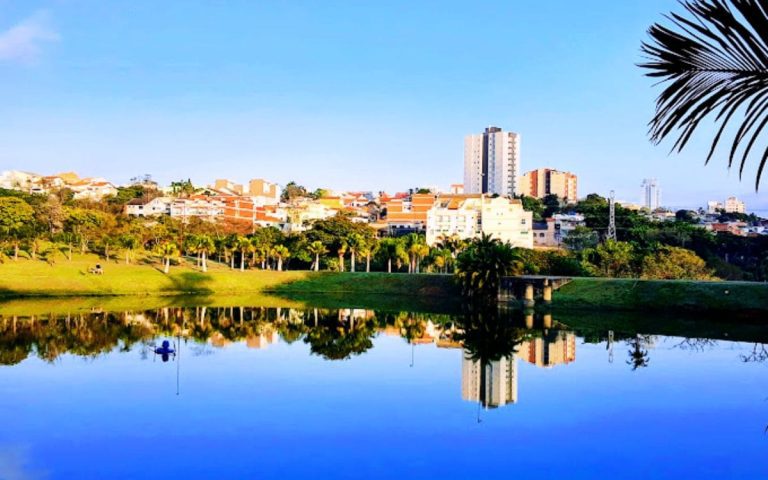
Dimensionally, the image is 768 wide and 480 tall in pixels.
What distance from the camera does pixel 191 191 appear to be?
153 m

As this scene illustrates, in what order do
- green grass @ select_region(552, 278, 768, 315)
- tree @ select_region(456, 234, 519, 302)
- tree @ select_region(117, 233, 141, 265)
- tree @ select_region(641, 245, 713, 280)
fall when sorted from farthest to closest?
tree @ select_region(117, 233, 141, 265) < tree @ select_region(641, 245, 713, 280) < tree @ select_region(456, 234, 519, 302) < green grass @ select_region(552, 278, 768, 315)

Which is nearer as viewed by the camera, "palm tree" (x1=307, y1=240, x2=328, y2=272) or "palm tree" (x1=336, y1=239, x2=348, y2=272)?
"palm tree" (x1=336, y1=239, x2=348, y2=272)

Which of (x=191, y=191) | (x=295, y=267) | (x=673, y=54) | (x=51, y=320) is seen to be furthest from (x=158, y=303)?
(x=191, y=191)

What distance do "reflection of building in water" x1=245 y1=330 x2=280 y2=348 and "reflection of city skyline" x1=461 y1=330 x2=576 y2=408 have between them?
34.8ft

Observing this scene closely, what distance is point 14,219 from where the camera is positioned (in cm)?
7769

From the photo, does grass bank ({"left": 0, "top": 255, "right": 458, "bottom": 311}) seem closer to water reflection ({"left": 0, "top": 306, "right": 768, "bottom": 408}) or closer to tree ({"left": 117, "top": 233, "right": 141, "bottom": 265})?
tree ({"left": 117, "top": 233, "right": 141, "bottom": 265})

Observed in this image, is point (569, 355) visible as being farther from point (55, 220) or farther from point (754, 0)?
point (55, 220)

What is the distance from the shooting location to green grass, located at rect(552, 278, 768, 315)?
174 feet

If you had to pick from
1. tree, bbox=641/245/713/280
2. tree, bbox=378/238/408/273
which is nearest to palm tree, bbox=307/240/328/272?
tree, bbox=378/238/408/273

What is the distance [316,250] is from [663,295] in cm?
3664

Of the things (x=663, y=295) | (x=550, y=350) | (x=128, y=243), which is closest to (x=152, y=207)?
(x=128, y=243)

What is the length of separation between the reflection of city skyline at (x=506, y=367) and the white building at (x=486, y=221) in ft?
237

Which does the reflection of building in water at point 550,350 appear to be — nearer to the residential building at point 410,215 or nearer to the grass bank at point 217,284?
the grass bank at point 217,284

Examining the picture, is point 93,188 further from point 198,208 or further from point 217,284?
point 217,284
